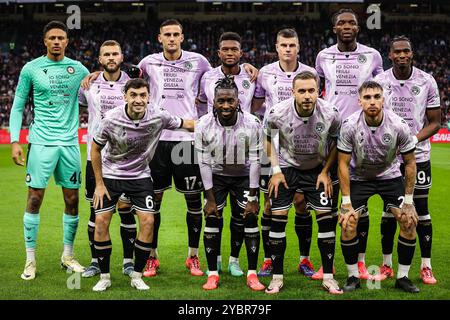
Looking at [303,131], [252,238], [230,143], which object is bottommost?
[252,238]

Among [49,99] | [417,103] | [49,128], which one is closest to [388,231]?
[417,103]

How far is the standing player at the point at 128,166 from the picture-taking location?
636cm

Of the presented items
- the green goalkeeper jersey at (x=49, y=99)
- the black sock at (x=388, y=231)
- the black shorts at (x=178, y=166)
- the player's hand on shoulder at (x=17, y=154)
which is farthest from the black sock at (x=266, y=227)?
the player's hand on shoulder at (x=17, y=154)

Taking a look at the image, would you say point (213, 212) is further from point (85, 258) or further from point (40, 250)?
point (40, 250)

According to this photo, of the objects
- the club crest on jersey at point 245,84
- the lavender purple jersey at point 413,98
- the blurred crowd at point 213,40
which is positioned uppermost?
the blurred crowd at point 213,40

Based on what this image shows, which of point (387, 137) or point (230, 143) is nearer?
point (387, 137)

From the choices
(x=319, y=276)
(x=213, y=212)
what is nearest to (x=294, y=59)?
(x=213, y=212)

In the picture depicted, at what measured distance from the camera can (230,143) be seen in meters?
6.57

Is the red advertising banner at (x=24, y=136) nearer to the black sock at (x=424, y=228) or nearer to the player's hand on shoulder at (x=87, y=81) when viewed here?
the player's hand on shoulder at (x=87, y=81)

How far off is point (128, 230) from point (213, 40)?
110 feet

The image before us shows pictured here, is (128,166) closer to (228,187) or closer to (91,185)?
(91,185)

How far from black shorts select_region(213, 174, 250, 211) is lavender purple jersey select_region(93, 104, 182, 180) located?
2.31 feet

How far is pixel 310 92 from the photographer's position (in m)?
6.13

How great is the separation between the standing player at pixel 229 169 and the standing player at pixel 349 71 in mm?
959
